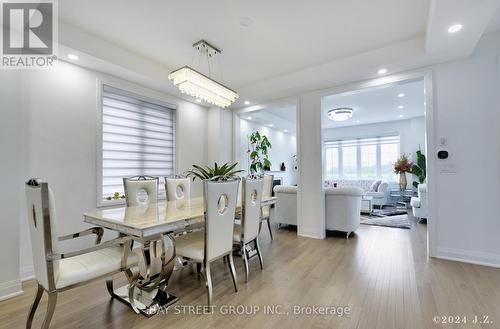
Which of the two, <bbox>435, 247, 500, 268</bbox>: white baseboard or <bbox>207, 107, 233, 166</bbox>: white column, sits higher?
<bbox>207, 107, 233, 166</bbox>: white column

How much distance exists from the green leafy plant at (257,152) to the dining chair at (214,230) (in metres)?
3.87

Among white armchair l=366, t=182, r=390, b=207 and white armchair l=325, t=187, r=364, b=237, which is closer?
white armchair l=325, t=187, r=364, b=237

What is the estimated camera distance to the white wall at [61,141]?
2422 mm

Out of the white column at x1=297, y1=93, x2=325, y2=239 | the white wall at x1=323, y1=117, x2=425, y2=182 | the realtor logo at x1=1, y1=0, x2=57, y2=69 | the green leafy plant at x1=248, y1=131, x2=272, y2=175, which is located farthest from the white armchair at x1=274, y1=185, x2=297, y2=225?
the realtor logo at x1=1, y1=0, x2=57, y2=69

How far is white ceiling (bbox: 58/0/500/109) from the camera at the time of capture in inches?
89.9

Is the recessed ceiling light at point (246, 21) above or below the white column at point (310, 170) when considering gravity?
→ above

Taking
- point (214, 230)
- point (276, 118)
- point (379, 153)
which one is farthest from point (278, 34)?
point (379, 153)

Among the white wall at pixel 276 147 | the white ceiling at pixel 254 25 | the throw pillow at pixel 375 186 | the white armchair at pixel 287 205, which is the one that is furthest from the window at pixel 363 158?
the white ceiling at pixel 254 25

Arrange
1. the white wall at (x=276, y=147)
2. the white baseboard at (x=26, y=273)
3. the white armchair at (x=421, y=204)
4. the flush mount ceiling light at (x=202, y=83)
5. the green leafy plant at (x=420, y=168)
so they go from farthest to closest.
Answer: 1. the green leafy plant at (x=420, y=168)
2. the white wall at (x=276, y=147)
3. the white armchair at (x=421, y=204)
4. the flush mount ceiling light at (x=202, y=83)
5. the white baseboard at (x=26, y=273)

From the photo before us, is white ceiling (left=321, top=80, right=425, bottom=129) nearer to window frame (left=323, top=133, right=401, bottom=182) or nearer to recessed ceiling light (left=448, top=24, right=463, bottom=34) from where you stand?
window frame (left=323, top=133, right=401, bottom=182)

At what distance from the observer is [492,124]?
9.05 ft

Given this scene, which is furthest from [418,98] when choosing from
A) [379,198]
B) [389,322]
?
[389,322]

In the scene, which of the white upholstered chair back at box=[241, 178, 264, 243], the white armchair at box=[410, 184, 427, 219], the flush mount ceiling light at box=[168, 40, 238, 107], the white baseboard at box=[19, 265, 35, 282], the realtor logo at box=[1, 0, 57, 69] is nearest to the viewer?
the realtor logo at box=[1, 0, 57, 69]

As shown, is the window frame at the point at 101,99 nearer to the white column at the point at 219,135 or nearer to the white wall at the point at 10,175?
the white wall at the point at 10,175
